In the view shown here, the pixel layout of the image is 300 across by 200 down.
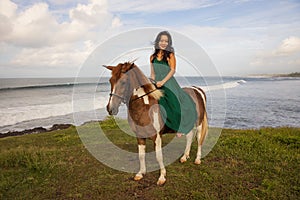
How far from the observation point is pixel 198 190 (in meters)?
4.45

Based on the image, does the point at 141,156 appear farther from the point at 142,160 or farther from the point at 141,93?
the point at 141,93

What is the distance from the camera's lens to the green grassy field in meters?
4.34

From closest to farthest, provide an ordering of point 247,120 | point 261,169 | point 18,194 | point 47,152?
1. point 18,194
2. point 261,169
3. point 47,152
4. point 247,120

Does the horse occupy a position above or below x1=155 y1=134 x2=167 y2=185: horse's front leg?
above

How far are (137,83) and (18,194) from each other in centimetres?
315

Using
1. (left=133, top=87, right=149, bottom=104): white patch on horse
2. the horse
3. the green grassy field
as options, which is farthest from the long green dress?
the green grassy field

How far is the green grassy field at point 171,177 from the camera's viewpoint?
14.2ft

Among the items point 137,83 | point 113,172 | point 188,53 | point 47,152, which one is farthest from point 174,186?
point 47,152

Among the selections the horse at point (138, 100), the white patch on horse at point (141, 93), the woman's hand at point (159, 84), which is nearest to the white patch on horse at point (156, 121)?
the horse at point (138, 100)

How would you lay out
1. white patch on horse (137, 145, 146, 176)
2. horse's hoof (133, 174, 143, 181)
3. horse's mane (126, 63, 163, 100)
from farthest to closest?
horse's hoof (133, 174, 143, 181)
white patch on horse (137, 145, 146, 176)
horse's mane (126, 63, 163, 100)

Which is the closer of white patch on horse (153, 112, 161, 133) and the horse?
the horse

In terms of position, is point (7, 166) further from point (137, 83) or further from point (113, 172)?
point (137, 83)

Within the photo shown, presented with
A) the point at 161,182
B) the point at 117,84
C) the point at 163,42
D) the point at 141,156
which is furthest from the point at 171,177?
the point at 163,42

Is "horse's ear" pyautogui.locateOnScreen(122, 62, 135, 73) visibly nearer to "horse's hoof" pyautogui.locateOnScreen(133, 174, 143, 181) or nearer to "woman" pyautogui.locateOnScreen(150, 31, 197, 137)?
"woman" pyautogui.locateOnScreen(150, 31, 197, 137)
